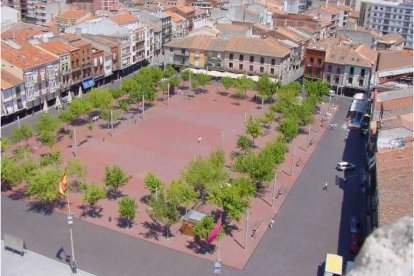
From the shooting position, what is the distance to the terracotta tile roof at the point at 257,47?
8744 cm

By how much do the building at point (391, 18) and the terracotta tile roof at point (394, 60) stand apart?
55.5m

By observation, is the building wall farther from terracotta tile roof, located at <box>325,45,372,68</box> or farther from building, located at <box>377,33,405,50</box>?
building, located at <box>377,33,405,50</box>

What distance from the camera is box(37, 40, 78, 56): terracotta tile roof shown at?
76.0m

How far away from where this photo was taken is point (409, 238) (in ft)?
28.0

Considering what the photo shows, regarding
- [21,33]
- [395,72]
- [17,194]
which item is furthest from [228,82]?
[17,194]

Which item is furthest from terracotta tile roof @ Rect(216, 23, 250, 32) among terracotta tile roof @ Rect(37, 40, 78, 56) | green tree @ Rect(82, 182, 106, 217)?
green tree @ Rect(82, 182, 106, 217)

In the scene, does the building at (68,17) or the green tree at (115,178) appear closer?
the green tree at (115,178)

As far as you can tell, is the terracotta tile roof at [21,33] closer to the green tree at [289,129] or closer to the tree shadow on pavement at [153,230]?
the green tree at [289,129]

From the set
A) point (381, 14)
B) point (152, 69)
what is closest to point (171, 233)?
point (152, 69)

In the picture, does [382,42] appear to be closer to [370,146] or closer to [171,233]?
[370,146]

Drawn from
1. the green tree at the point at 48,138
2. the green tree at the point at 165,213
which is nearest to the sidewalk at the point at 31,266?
the green tree at the point at 165,213

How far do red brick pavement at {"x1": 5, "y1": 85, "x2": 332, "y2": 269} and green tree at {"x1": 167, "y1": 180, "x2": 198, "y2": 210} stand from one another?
2.66 metres

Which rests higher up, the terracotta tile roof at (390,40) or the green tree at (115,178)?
the terracotta tile roof at (390,40)

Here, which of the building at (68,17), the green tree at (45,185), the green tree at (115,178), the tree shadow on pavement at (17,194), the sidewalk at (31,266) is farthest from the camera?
the building at (68,17)
